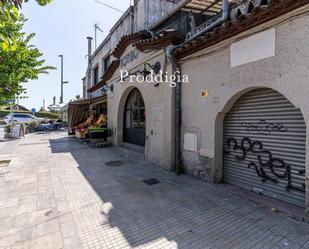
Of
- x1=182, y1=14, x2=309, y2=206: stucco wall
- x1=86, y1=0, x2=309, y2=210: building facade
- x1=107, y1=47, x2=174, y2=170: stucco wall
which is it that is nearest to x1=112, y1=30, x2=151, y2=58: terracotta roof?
x1=86, y1=0, x2=309, y2=210: building facade

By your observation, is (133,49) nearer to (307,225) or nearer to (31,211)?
(31,211)

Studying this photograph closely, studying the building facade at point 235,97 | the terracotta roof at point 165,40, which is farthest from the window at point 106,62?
the terracotta roof at point 165,40

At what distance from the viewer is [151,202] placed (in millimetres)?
4324

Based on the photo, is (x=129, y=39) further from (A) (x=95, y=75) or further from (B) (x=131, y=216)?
(A) (x=95, y=75)

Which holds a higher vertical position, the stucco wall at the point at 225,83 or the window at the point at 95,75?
the window at the point at 95,75

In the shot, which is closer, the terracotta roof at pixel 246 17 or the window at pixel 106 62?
the terracotta roof at pixel 246 17

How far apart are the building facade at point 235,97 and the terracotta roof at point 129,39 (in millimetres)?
57

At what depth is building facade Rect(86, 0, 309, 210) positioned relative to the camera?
3.81m

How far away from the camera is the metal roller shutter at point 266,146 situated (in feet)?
13.0

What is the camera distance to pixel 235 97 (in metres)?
4.92

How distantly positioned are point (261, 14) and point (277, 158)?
294 centimetres

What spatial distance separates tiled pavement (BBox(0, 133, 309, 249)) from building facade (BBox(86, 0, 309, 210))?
0.73m

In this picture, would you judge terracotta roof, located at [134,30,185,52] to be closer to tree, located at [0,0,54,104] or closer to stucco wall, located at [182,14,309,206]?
stucco wall, located at [182,14,309,206]

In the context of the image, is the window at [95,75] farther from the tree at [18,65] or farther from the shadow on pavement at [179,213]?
the shadow on pavement at [179,213]
